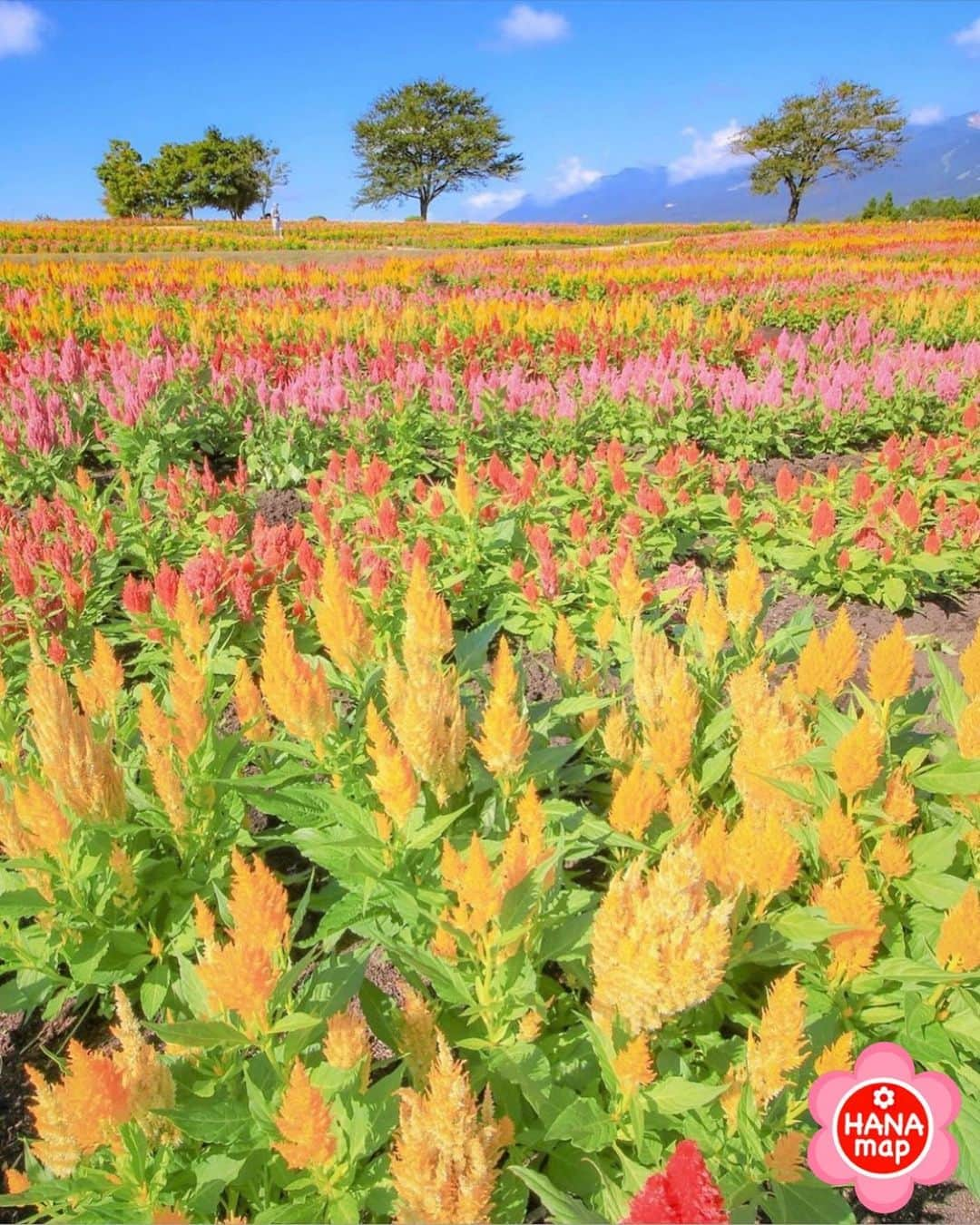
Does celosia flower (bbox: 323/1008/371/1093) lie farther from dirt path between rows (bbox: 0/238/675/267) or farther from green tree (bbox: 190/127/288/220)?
green tree (bbox: 190/127/288/220)

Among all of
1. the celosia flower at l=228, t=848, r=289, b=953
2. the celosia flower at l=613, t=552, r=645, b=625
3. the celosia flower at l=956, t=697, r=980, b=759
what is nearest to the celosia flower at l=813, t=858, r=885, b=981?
the celosia flower at l=956, t=697, r=980, b=759

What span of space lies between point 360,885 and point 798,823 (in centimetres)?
96

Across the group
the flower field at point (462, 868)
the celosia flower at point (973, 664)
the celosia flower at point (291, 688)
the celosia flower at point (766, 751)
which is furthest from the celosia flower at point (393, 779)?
the celosia flower at point (973, 664)

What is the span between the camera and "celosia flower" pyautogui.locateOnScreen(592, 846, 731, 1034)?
1.04 metres

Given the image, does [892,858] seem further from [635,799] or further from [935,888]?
[635,799]

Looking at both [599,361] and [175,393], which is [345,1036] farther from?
[599,361]

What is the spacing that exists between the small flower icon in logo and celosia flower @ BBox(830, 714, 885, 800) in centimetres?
51

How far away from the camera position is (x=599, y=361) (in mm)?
6652

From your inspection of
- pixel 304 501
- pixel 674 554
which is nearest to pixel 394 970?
pixel 674 554

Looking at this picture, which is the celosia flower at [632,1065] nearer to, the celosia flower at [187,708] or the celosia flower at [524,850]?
the celosia flower at [524,850]

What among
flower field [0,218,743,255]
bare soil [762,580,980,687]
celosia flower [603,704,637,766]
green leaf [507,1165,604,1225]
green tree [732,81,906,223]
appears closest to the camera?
green leaf [507,1165,604,1225]

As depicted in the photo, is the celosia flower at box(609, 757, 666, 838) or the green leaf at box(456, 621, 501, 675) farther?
the green leaf at box(456, 621, 501, 675)

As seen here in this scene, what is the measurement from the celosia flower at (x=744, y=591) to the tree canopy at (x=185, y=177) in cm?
6226

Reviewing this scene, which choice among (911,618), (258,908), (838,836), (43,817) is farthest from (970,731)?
(911,618)
